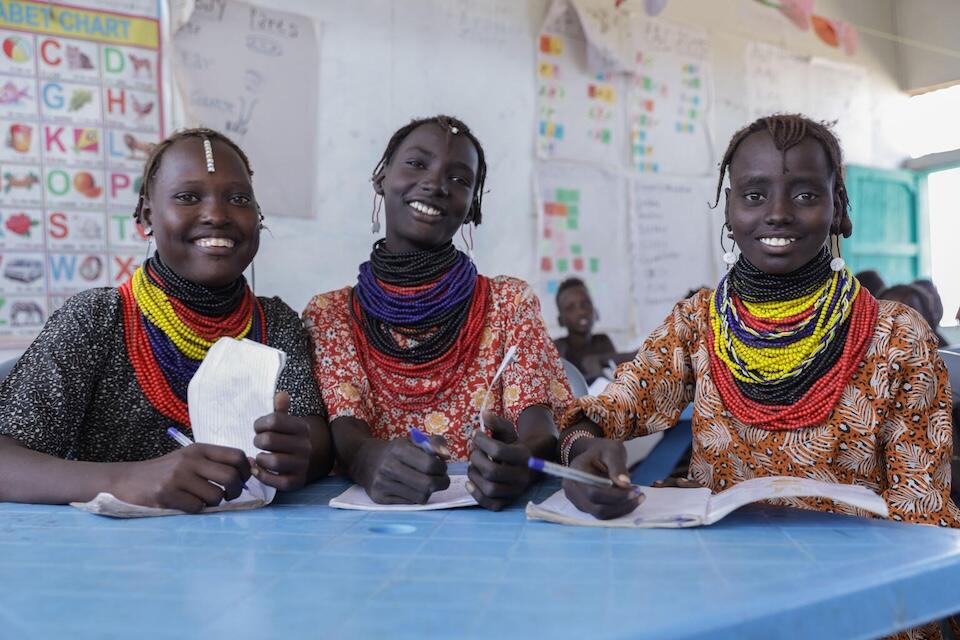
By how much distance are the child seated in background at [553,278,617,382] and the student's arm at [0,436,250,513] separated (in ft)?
10.7

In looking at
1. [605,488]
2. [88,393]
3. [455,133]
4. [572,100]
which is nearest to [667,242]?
[572,100]

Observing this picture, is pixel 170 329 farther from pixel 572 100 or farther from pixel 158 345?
pixel 572 100

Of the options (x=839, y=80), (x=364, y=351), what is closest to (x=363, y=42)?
(x=364, y=351)

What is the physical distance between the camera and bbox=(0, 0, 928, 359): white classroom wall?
12.5ft

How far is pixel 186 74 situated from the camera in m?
3.43

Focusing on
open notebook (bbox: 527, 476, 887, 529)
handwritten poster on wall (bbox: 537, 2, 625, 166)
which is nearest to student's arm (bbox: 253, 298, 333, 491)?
open notebook (bbox: 527, 476, 887, 529)

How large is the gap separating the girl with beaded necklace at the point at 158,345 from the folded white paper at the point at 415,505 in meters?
0.08

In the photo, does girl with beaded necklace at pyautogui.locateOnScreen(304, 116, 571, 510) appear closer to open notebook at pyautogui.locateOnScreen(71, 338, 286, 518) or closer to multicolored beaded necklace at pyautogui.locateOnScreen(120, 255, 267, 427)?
multicolored beaded necklace at pyautogui.locateOnScreen(120, 255, 267, 427)

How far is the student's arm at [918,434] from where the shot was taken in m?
1.41

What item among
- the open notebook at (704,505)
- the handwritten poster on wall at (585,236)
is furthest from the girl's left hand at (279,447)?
the handwritten poster on wall at (585,236)

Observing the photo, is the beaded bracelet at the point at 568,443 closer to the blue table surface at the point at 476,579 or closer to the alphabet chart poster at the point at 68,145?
the blue table surface at the point at 476,579

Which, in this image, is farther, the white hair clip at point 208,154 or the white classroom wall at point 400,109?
the white classroom wall at point 400,109

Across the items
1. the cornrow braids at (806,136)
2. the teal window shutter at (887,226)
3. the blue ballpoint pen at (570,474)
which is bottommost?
the blue ballpoint pen at (570,474)

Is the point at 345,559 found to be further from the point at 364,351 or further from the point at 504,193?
the point at 504,193
